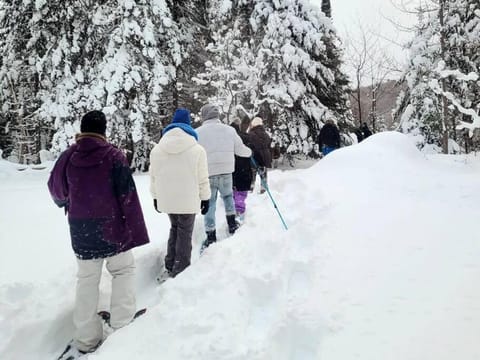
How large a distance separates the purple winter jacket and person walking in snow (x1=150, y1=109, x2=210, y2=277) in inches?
34.4

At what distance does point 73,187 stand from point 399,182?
5.37 m

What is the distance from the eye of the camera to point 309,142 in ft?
53.3

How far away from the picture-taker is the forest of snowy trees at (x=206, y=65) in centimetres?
1348

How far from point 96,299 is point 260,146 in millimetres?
5216

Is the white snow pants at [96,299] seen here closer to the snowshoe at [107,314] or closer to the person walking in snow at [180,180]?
the snowshoe at [107,314]

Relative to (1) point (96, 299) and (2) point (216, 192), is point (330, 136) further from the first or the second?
(1) point (96, 299)

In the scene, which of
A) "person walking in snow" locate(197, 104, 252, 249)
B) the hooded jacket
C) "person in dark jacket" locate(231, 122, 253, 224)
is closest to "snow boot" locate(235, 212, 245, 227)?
"person in dark jacket" locate(231, 122, 253, 224)

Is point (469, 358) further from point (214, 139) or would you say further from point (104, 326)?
point (214, 139)

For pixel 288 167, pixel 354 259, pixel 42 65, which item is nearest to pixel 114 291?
pixel 354 259

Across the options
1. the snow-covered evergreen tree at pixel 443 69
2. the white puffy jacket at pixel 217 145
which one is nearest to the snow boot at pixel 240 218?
the white puffy jacket at pixel 217 145

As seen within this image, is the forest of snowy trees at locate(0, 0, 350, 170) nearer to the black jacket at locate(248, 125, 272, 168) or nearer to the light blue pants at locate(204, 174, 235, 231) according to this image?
the black jacket at locate(248, 125, 272, 168)

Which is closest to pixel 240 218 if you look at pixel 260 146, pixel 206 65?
pixel 260 146

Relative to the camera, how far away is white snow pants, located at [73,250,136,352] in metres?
3.11

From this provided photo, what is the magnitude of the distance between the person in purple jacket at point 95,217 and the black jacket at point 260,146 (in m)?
4.81
